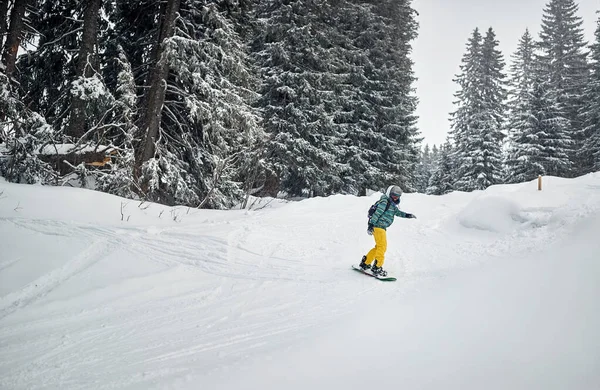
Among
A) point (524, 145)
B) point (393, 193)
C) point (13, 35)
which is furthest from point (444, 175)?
point (13, 35)

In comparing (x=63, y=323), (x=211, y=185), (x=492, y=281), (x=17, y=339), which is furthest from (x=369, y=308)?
(x=211, y=185)

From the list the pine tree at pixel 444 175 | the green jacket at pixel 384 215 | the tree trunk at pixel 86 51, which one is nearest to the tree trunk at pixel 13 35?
the tree trunk at pixel 86 51

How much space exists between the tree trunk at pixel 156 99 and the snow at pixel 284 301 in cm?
184

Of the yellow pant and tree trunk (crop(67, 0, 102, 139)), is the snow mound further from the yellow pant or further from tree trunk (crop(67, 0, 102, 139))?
tree trunk (crop(67, 0, 102, 139))

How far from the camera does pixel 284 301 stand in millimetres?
4238

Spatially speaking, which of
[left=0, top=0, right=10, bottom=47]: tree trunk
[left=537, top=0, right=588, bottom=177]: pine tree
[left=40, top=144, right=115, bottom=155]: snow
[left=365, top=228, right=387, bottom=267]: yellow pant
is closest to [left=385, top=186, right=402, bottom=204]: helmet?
[left=365, top=228, right=387, bottom=267]: yellow pant

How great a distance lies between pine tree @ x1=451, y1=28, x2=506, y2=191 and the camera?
79.5 ft

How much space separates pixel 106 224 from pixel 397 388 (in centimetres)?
626

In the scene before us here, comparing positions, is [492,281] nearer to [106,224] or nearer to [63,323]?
[63,323]

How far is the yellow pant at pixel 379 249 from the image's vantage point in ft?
17.8

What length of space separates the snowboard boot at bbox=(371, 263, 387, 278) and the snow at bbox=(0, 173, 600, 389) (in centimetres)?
34

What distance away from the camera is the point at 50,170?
7812 mm

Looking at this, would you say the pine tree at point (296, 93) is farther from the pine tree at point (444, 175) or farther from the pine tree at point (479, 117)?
the pine tree at point (444, 175)

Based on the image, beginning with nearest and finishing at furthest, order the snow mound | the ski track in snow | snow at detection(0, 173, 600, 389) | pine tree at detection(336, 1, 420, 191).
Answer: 1. snow at detection(0, 173, 600, 389)
2. the ski track in snow
3. the snow mound
4. pine tree at detection(336, 1, 420, 191)
